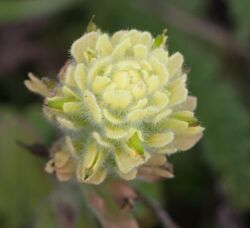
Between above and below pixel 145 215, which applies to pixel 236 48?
above

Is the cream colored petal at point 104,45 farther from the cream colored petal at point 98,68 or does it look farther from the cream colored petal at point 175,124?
the cream colored petal at point 175,124

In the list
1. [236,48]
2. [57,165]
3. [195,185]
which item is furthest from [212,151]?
[57,165]

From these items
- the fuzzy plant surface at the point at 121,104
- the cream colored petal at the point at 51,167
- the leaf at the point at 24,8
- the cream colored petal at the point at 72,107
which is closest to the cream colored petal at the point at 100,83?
the fuzzy plant surface at the point at 121,104

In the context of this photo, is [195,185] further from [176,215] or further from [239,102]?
[239,102]

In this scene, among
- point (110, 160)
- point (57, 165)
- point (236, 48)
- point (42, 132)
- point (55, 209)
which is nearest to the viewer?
point (110, 160)

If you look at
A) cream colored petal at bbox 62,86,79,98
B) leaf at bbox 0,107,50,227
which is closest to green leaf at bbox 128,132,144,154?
cream colored petal at bbox 62,86,79,98

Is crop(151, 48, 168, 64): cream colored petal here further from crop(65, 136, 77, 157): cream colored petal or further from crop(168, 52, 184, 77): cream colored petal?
crop(65, 136, 77, 157): cream colored petal
